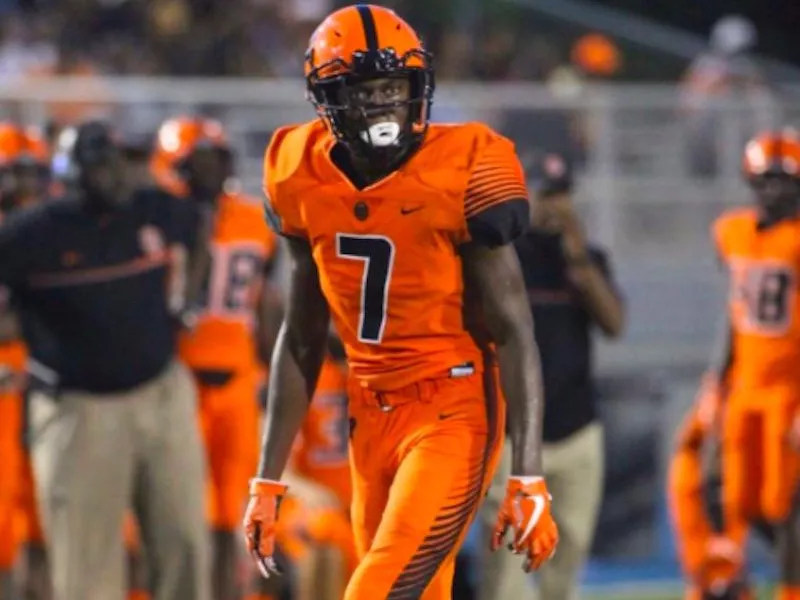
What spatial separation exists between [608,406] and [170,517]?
4484mm

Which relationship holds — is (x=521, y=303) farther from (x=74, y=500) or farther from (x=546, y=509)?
(x=74, y=500)

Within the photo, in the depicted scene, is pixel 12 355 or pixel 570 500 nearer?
pixel 570 500

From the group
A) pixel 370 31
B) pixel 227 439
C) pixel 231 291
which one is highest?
pixel 370 31

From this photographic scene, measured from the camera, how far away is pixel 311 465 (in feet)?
28.5

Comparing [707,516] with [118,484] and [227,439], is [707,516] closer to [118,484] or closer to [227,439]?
[227,439]

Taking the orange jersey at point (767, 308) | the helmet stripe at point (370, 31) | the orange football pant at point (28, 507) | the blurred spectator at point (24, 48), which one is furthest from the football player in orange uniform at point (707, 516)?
the blurred spectator at point (24, 48)

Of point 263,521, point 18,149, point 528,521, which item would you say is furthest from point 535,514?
point 18,149

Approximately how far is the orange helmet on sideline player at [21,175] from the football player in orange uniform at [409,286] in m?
3.76

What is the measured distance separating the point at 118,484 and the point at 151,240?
0.83 meters

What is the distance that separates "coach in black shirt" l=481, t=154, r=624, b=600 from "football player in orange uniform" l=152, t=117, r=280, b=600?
60.3 inches

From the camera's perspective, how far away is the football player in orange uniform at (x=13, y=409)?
313 inches

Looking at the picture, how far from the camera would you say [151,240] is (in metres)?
6.87

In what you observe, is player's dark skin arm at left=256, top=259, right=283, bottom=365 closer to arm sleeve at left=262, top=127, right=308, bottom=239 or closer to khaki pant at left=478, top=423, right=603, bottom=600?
khaki pant at left=478, top=423, right=603, bottom=600

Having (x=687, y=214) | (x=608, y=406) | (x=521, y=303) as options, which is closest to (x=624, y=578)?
(x=608, y=406)
